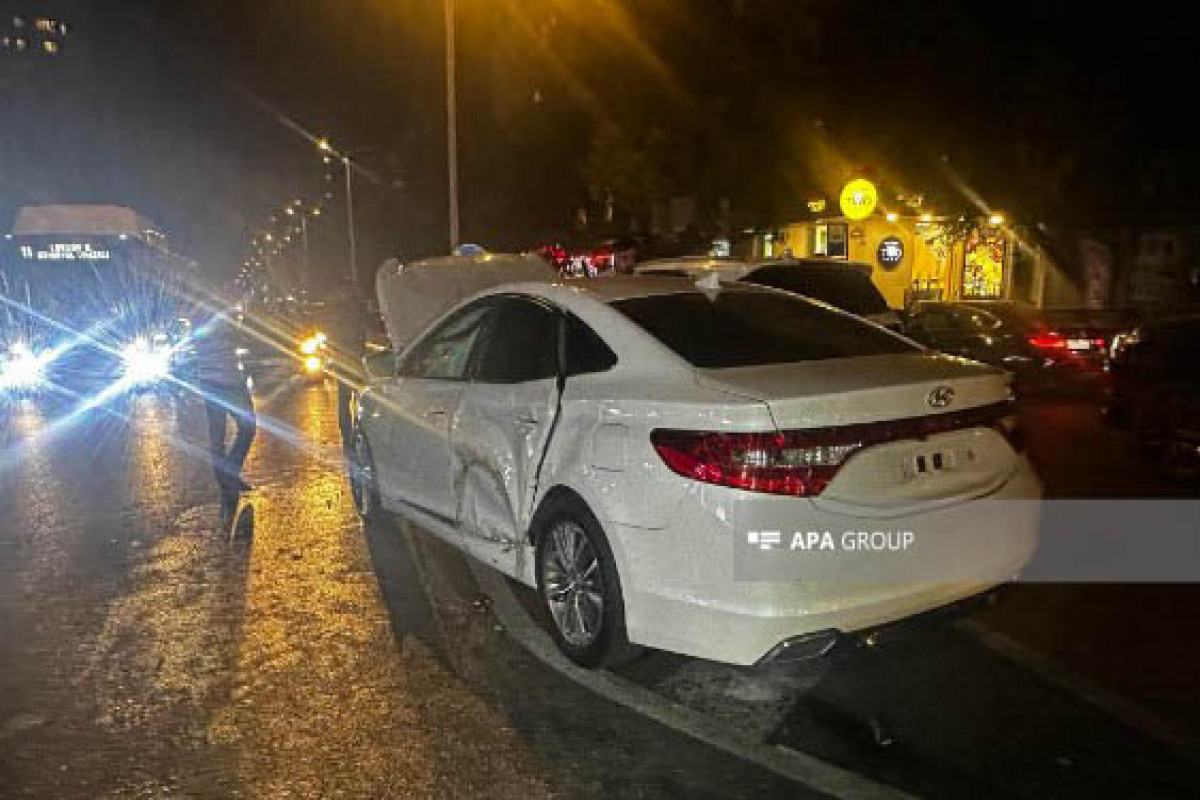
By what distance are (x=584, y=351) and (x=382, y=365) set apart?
2398mm

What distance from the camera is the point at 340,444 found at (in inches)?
420

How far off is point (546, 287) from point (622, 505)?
1548 mm

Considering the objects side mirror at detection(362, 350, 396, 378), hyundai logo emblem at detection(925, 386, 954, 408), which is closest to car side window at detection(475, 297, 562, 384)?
side mirror at detection(362, 350, 396, 378)

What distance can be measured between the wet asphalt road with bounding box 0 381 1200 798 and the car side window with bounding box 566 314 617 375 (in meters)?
1.34

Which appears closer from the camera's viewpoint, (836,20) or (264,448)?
(264,448)

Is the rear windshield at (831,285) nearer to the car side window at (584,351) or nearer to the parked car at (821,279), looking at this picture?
the parked car at (821,279)

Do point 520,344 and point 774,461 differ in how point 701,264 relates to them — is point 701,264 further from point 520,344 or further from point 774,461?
point 774,461

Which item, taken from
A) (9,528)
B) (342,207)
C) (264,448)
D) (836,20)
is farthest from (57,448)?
(342,207)

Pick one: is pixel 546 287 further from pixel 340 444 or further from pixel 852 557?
pixel 340 444

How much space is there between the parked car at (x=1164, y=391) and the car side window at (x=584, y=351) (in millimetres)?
5489

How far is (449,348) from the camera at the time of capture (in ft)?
19.6

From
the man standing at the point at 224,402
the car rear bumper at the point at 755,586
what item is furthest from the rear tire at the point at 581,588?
the man standing at the point at 224,402

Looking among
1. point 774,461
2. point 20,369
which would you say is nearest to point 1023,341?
point 774,461

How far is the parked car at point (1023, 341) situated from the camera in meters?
13.5
